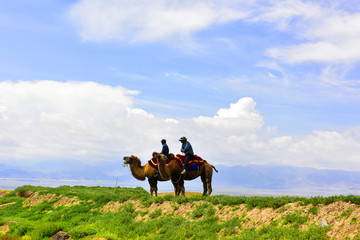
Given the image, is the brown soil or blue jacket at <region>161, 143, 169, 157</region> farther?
the brown soil

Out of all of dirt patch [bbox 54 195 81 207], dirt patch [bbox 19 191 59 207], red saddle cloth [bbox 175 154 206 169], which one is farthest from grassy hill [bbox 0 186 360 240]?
dirt patch [bbox 19 191 59 207]

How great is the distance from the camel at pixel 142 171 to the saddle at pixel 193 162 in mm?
3629

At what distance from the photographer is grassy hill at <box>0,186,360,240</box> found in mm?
12656

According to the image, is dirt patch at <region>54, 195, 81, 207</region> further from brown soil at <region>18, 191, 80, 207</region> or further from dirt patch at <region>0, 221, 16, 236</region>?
dirt patch at <region>0, 221, 16, 236</region>

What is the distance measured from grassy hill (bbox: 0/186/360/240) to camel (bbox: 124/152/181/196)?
2.51 m

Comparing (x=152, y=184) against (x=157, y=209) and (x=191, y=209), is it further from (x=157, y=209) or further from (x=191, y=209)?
(x=191, y=209)

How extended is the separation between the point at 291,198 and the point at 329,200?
2.01 meters

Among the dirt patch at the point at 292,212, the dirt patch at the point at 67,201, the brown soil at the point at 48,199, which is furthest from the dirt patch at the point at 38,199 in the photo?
the dirt patch at the point at 292,212

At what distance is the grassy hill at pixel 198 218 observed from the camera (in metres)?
12.7

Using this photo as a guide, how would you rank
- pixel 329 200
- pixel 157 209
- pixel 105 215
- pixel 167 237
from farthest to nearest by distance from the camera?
pixel 105 215 → pixel 157 209 → pixel 167 237 → pixel 329 200

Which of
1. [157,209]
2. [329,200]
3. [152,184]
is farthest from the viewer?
[152,184]

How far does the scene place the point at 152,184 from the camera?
2539 centimetres

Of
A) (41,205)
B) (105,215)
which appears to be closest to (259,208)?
(105,215)

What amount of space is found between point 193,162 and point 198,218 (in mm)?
5588
